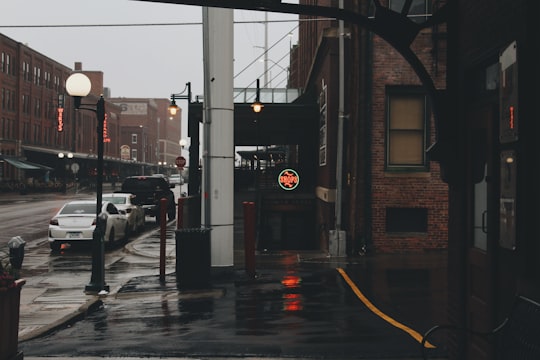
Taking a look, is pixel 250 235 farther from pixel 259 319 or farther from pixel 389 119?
pixel 389 119

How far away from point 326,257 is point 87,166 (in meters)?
80.6

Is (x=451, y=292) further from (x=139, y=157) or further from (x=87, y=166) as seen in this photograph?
(x=139, y=157)

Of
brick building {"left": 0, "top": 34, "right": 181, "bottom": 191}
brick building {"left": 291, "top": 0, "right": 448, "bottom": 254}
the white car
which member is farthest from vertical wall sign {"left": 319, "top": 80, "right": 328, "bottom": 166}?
brick building {"left": 0, "top": 34, "right": 181, "bottom": 191}

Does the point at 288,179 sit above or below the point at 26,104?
below

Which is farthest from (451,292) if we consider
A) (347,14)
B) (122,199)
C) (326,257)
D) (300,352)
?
(122,199)

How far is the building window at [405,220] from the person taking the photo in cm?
1758

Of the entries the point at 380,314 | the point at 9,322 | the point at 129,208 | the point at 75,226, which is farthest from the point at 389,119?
the point at 9,322

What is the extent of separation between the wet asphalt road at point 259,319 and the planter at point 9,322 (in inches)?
53.2

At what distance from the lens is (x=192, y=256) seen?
12.3 metres

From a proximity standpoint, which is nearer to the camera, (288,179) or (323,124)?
(323,124)

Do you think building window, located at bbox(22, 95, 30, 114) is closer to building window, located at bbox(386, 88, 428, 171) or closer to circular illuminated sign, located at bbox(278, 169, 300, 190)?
circular illuminated sign, located at bbox(278, 169, 300, 190)

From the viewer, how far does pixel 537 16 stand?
4688mm

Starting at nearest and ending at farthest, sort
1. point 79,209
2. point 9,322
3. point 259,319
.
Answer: point 9,322 → point 259,319 → point 79,209

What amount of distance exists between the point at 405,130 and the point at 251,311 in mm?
9209
